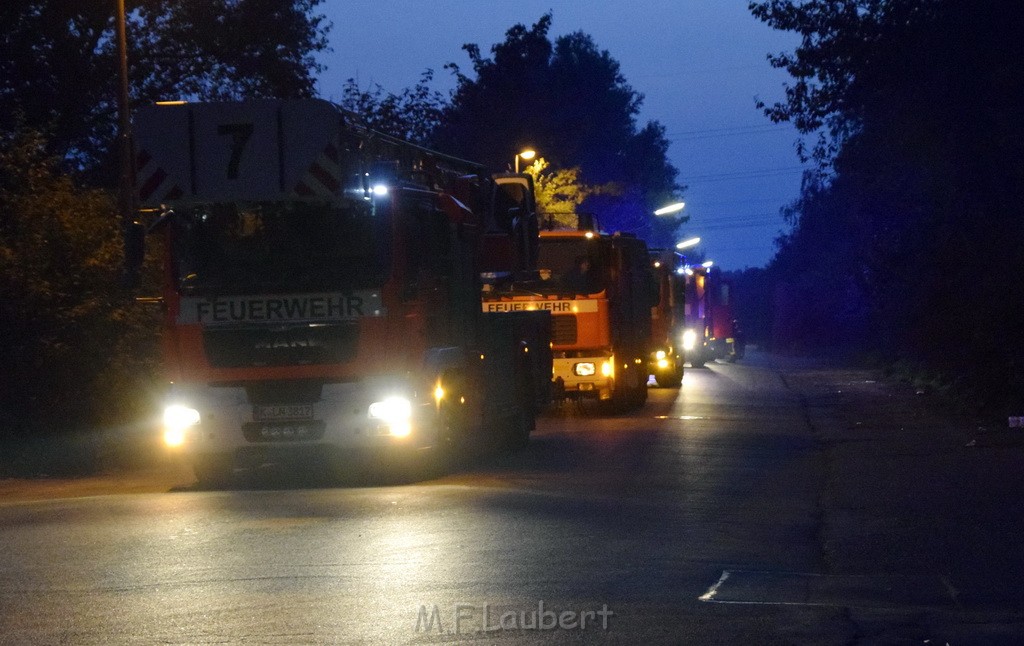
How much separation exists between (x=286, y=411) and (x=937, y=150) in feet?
57.5

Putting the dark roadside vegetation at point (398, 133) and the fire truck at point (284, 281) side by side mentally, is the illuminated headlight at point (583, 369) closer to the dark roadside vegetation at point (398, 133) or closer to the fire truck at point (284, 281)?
the dark roadside vegetation at point (398, 133)

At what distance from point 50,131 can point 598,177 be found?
3119 inches

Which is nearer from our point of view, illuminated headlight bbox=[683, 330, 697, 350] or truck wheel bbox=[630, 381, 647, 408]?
truck wheel bbox=[630, 381, 647, 408]

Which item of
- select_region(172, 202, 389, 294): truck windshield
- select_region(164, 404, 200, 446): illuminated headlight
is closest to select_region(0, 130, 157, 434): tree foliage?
select_region(164, 404, 200, 446): illuminated headlight

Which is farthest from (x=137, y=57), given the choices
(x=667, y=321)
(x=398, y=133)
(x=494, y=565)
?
(x=494, y=565)

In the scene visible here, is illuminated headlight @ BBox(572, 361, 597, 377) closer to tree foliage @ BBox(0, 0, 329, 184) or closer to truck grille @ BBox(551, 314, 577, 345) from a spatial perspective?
truck grille @ BBox(551, 314, 577, 345)

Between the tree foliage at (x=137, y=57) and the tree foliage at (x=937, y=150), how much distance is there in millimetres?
12547

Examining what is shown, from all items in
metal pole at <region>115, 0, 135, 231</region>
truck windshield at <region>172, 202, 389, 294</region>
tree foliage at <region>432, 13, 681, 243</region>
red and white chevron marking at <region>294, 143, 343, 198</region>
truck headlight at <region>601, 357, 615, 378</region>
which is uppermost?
tree foliage at <region>432, 13, 681, 243</region>

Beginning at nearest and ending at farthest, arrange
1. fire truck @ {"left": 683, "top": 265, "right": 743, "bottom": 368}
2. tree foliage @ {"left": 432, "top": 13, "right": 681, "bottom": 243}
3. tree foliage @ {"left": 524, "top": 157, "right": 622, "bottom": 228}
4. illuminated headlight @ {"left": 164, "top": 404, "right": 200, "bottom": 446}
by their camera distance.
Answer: illuminated headlight @ {"left": 164, "top": 404, "right": 200, "bottom": 446}
fire truck @ {"left": 683, "top": 265, "right": 743, "bottom": 368}
tree foliage @ {"left": 524, "top": 157, "right": 622, "bottom": 228}
tree foliage @ {"left": 432, "top": 13, "right": 681, "bottom": 243}

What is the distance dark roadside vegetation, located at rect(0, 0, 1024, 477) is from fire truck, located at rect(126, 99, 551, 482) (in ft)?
13.9

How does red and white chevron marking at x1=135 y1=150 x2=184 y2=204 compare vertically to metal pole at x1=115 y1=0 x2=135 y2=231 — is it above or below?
below

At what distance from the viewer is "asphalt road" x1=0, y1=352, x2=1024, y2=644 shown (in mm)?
7816

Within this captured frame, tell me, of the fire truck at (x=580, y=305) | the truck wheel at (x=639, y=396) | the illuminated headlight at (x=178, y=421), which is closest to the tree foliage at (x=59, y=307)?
the fire truck at (x=580, y=305)

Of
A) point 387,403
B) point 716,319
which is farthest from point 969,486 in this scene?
point 716,319
